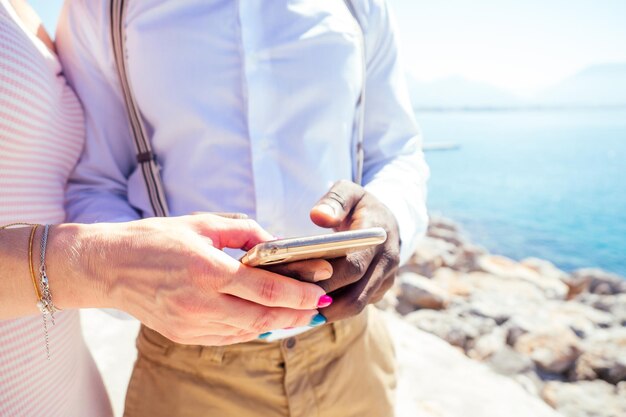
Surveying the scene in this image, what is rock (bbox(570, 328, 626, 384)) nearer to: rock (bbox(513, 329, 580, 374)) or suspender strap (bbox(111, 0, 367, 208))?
rock (bbox(513, 329, 580, 374))

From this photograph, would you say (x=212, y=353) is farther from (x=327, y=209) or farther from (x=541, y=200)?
(x=541, y=200)

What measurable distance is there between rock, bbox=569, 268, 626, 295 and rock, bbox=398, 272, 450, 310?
3.77m

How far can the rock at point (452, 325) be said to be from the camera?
454 cm

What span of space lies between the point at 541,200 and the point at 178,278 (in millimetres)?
21808

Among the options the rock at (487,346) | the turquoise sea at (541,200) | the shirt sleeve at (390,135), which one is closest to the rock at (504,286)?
the rock at (487,346)

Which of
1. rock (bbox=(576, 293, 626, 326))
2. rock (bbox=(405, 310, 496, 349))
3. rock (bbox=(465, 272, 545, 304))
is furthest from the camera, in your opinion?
rock (bbox=(465, 272, 545, 304))

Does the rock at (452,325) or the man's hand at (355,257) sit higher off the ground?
the man's hand at (355,257)

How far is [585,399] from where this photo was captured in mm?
3771

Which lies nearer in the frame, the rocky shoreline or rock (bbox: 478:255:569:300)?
the rocky shoreline

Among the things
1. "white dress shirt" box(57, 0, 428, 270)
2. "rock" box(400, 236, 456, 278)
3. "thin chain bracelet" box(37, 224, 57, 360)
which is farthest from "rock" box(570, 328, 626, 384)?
"thin chain bracelet" box(37, 224, 57, 360)

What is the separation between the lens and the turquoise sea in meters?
13.1

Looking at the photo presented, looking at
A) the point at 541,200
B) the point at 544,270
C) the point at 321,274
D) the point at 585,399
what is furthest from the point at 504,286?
the point at 541,200

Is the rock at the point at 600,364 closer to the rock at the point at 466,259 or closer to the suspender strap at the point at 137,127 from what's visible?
the rock at the point at 466,259

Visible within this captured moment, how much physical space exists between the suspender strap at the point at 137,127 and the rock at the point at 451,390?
6.05ft
